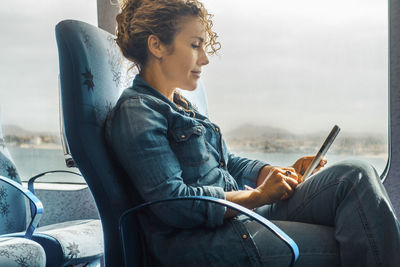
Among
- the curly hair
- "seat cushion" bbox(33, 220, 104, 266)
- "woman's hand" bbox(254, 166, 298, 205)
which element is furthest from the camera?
"seat cushion" bbox(33, 220, 104, 266)

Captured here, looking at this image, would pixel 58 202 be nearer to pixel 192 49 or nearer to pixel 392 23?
pixel 192 49

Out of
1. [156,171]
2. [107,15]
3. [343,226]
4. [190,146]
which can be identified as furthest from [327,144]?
[107,15]

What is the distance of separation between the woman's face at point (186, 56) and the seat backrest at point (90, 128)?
210 millimetres

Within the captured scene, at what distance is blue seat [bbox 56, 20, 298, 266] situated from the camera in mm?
1081

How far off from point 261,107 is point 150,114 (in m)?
1.03

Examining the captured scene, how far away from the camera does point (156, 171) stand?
1.04 meters

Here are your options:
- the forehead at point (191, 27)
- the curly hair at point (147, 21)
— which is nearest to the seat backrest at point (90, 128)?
the curly hair at point (147, 21)

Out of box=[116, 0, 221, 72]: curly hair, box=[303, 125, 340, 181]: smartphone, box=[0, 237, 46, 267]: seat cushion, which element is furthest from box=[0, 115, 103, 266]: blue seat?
box=[303, 125, 340, 181]: smartphone

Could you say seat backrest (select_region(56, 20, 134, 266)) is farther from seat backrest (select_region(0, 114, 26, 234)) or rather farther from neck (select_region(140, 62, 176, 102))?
seat backrest (select_region(0, 114, 26, 234))

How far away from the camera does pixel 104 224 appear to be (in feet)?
3.60

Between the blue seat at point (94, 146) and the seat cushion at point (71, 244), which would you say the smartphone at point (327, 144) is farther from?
the seat cushion at point (71, 244)

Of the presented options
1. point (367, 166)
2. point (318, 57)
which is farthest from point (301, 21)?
point (367, 166)

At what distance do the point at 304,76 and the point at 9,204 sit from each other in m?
1.34

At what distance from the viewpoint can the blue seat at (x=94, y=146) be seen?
1081 millimetres
